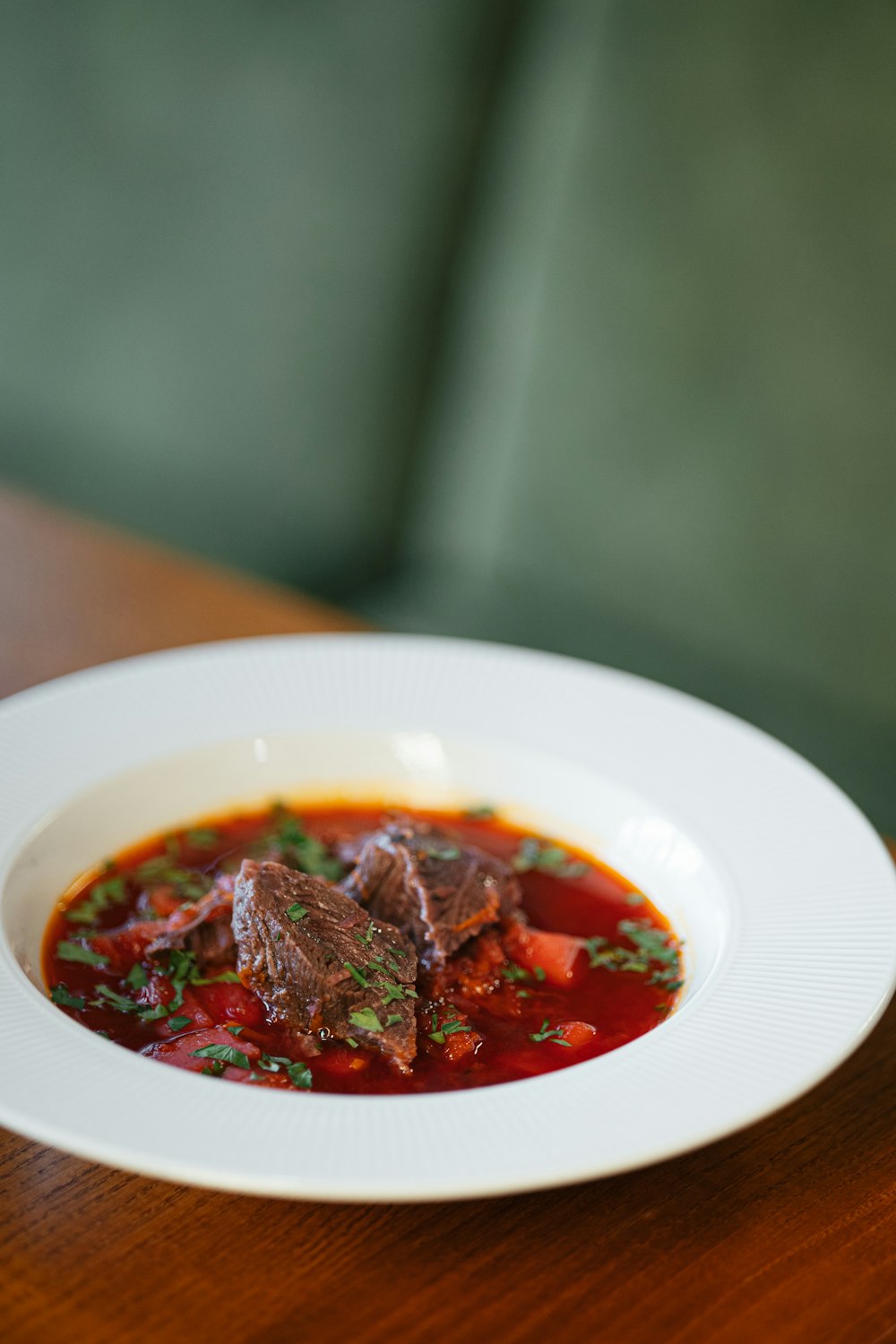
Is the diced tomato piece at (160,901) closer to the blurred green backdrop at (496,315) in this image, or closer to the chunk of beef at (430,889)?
the chunk of beef at (430,889)

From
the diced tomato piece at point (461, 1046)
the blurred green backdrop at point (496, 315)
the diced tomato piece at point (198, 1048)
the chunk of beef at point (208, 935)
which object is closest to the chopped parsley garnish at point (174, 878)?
the chunk of beef at point (208, 935)

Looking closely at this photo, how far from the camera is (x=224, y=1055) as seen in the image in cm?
113

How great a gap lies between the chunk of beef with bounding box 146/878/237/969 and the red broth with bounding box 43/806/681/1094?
0.01 m

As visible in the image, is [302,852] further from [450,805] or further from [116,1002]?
[116,1002]

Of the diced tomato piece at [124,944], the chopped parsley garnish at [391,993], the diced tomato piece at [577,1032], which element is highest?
the chopped parsley garnish at [391,993]

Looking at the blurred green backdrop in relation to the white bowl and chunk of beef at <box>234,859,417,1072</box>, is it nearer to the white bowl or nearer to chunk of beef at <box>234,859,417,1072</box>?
the white bowl

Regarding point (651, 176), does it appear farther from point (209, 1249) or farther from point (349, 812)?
point (209, 1249)

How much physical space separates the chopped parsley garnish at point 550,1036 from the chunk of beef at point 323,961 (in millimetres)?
118

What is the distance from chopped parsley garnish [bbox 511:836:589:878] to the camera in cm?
158

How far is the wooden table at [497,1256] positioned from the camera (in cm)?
96

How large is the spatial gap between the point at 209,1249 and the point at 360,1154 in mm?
204

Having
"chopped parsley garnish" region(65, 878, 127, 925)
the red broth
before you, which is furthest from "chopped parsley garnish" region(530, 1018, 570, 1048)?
"chopped parsley garnish" region(65, 878, 127, 925)

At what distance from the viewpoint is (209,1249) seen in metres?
1.01

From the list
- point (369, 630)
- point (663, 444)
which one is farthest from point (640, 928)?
point (663, 444)
